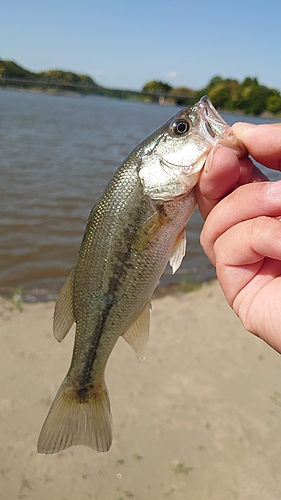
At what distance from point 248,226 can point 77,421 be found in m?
1.63

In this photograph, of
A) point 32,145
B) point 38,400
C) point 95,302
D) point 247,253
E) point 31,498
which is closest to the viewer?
point 247,253

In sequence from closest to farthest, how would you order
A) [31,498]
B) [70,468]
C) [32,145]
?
[31,498] → [70,468] → [32,145]

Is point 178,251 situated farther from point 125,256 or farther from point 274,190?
point 274,190

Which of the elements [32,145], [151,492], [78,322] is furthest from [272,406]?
[32,145]

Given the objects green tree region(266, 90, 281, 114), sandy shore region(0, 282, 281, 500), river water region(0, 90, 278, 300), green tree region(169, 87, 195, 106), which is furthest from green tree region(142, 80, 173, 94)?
sandy shore region(0, 282, 281, 500)

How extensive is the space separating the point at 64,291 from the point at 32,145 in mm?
17608

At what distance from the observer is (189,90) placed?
9950cm

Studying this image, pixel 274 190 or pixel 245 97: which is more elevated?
pixel 245 97

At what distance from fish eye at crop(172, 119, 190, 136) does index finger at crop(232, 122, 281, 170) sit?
0.98 ft

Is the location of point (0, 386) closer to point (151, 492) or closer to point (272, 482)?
point (151, 492)

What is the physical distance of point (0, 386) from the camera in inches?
170

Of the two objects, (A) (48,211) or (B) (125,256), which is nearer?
(B) (125,256)

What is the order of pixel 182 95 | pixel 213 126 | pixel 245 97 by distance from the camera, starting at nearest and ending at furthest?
pixel 213 126, pixel 245 97, pixel 182 95

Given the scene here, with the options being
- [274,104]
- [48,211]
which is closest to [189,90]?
[274,104]
